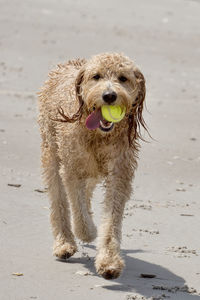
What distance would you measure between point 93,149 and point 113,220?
0.61 m

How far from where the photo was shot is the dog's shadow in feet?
18.6

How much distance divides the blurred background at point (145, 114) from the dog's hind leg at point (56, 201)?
18 cm

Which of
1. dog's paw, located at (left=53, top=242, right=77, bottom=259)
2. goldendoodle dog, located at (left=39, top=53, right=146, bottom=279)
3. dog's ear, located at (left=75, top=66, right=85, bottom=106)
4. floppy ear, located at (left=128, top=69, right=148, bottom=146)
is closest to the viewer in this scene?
goldendoodle dog, located at (left=39, top=53, right=146, bottom=279)

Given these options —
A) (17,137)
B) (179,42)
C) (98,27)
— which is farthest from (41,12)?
(17,137)

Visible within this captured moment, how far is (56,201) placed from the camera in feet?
22.8

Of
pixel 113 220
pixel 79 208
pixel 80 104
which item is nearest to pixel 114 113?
pixel 80 104

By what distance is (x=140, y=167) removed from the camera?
10133mm

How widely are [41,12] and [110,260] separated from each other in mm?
16691

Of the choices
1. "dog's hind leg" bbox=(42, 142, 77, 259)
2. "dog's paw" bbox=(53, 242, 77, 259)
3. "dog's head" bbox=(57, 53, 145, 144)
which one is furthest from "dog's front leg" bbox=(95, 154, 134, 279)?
Answer: "dog's hind leg" bbox=(42, 142, 77, 259)

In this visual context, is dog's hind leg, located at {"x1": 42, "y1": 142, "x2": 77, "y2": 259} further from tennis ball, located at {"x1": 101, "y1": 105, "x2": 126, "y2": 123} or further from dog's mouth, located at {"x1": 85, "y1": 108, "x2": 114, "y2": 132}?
tennis ball, located at {"x1": 101, "y1": 105, "x2": 126, "y2": 123}

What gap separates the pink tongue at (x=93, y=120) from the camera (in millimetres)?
6023

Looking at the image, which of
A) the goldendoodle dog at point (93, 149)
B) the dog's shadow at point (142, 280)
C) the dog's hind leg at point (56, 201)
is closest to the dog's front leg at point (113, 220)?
the goldendoodle dog at point (93, 149)

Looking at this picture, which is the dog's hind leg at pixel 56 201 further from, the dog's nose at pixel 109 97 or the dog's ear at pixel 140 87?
the dog's nose at pixel 109 97

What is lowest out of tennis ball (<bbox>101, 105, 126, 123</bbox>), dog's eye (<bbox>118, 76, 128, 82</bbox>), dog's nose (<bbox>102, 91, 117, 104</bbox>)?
tennis ball (<bbox>101, 105, 126, 123</bbox>)
